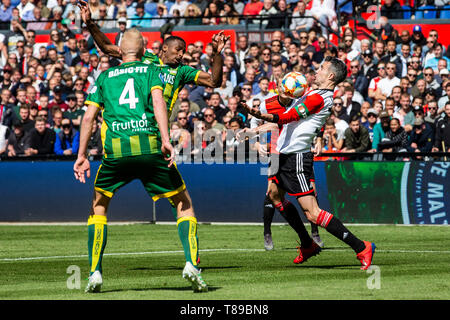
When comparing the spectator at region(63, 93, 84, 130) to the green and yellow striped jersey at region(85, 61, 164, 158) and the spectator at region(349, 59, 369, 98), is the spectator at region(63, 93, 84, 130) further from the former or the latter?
the green and yellow striped jersey at region(85, 61, 164, 158)

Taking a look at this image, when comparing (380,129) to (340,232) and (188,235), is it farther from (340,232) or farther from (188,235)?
(188,235)

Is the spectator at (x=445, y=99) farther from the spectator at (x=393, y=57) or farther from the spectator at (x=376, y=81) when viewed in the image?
the spectator at (x=393, y=57)

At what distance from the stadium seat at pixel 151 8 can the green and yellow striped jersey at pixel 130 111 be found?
1951 centimetres

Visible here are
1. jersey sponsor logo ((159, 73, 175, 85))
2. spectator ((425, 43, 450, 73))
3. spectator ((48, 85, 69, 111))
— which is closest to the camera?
jersey sponsor logo ((159, 73, 175, 85))

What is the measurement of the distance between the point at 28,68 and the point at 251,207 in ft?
32.5

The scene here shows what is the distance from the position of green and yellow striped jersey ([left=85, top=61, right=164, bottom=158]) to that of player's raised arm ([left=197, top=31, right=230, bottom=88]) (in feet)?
3.62

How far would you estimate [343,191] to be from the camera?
19.3 meters

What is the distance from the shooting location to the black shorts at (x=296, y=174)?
11164mm

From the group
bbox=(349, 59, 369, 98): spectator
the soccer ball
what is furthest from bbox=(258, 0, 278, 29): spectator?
the soccer ball

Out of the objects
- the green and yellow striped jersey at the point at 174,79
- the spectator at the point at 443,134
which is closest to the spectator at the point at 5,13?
the spectator at the point at 443,134

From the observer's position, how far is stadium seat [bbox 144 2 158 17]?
2809 cm

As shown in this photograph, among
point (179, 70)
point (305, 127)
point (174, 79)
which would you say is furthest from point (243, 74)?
point (174, 79)

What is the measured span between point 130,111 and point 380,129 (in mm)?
11821
